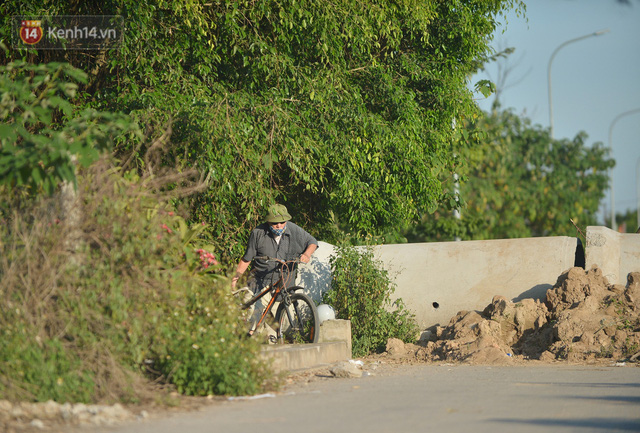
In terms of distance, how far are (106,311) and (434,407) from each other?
273 cm

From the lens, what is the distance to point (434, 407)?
616 cm

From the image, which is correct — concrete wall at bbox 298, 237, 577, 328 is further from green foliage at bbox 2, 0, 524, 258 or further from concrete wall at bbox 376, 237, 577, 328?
green foliage at bbox 2, 0, 524, 258

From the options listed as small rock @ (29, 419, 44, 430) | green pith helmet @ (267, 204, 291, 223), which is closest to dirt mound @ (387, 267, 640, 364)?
green pith helmet @ (267, 204, 291, 223)

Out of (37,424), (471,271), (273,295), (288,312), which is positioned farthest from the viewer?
(471,271)

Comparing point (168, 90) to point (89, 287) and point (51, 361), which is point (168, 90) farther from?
point (51, 361)

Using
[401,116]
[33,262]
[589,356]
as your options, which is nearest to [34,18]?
[33,262]

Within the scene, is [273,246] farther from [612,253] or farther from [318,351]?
[612,253]

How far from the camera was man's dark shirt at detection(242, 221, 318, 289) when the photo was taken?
10.5 m

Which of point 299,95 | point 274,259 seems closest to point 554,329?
point 274,259

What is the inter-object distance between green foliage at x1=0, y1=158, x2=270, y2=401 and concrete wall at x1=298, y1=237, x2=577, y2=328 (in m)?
5.05

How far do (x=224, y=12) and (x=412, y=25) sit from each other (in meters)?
3.44

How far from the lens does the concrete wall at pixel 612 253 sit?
1188 centimetres

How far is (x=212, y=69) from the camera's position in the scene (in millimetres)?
11781

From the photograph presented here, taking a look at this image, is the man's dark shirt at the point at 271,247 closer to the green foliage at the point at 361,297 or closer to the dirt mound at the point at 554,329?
the green foliage at the point at 361,297
